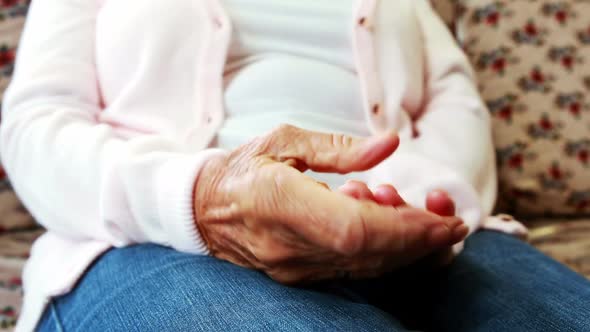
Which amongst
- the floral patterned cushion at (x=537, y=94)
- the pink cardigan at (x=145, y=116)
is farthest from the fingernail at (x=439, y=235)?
the floral patterned cushion at (x=537, y=94)

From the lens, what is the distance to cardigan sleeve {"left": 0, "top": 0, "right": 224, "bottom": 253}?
516mm

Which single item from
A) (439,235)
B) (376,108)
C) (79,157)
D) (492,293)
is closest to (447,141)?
(376,108)

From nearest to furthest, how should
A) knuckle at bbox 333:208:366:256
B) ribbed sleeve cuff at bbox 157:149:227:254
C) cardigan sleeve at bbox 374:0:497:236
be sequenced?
knuckle at bbox 333:208:366:256
ribbed sleeve cuff at bbox 157:149:227:254
cardigan sleeve at bbox 374:0:497:236

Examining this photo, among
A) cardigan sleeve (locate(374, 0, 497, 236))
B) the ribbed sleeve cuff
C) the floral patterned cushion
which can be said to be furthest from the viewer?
the floral patterned cushion

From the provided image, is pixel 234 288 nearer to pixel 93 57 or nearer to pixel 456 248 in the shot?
pixel 456 248

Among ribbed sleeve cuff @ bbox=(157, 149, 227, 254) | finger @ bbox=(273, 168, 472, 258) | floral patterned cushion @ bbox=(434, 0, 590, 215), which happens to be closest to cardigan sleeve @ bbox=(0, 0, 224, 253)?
ribbed sleeve cuff @ bbox=(157, 149, 227, 254)

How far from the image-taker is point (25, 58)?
25.3 inches

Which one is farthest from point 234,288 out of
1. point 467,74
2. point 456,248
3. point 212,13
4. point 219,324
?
point 467,74

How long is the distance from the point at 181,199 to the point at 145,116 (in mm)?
223

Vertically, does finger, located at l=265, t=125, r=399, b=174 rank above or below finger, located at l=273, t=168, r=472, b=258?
above

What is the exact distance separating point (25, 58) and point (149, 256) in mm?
326

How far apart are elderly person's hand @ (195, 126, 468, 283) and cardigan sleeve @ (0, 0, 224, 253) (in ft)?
0.13

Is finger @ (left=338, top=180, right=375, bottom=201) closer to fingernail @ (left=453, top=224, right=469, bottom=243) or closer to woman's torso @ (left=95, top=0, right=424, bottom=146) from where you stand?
fingernail @ (left=453, top=224, right=469, bottom=243)

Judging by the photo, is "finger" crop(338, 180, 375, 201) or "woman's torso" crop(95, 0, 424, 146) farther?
"woman's torso" crop(95, 0, 424, 146)
